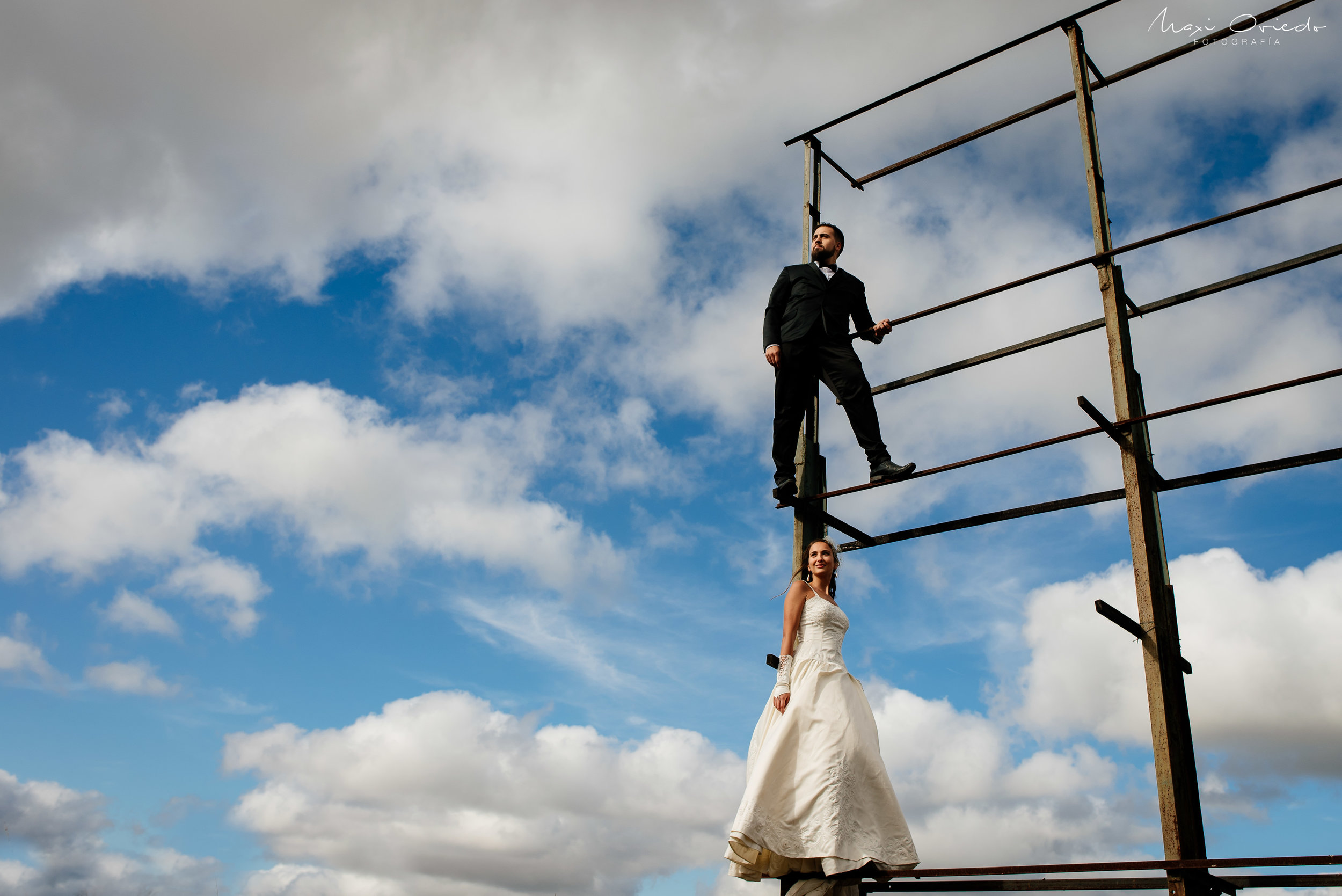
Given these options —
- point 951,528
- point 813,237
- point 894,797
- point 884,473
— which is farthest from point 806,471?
point 894,797

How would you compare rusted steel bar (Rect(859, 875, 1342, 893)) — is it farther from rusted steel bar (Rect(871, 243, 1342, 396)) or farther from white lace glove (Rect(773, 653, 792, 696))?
rusted steel bar (Rect(871, 243, 1342, 396))

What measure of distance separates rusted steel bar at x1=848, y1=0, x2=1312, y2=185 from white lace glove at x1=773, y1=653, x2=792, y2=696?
18.6ft

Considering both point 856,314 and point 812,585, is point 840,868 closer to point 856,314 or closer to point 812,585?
point 812,585

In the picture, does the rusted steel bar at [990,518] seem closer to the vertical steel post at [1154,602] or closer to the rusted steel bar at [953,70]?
the vertical steel post at [1154,602]

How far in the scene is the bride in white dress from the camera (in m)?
5.93

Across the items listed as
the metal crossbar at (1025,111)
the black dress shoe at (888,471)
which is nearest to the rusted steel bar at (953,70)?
the metal crossbar at (1025,111)

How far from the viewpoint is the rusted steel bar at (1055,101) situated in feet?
25.4

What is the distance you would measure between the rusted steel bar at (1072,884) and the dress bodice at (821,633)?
144 cm

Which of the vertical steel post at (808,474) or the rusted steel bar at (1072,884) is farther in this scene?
the vertical steel post at (808,474)

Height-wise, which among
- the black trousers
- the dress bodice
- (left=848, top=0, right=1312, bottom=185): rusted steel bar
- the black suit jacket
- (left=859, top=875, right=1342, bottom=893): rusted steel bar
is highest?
(left=848, top=0, right=1312, bottom=185): rusted steel bar

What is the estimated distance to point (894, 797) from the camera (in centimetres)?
622

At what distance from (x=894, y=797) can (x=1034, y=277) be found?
4.14 meters

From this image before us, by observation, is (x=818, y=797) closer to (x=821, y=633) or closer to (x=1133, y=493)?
(x=821, y=633)

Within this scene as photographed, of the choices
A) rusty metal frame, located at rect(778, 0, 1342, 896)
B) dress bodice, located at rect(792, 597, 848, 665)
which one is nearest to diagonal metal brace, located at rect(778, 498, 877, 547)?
rusty metal frame, located at rect(778, 0, 1342, 896)
